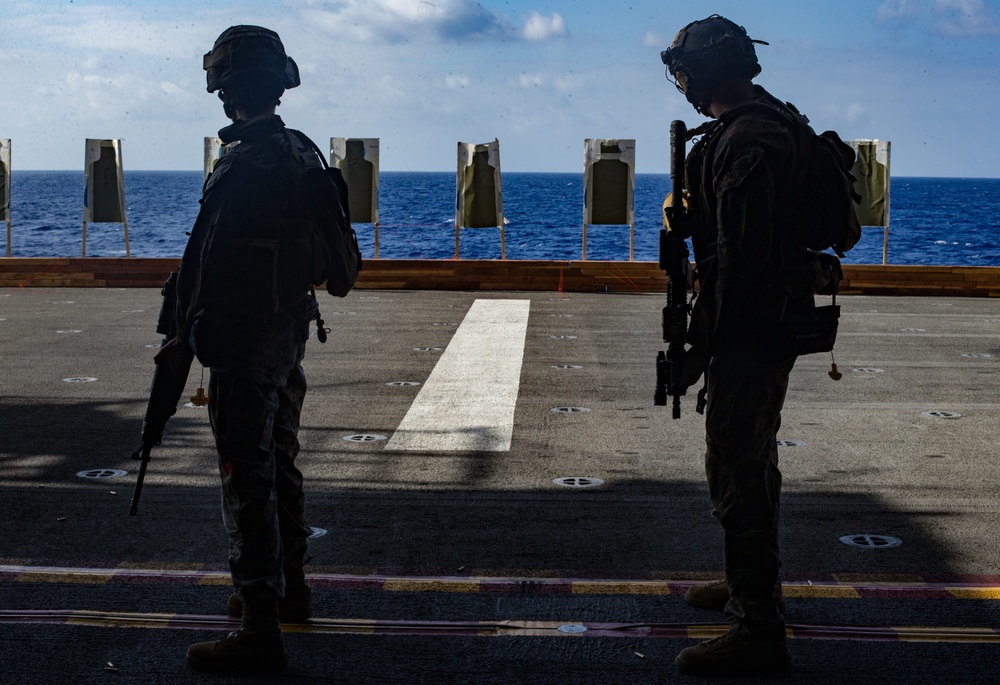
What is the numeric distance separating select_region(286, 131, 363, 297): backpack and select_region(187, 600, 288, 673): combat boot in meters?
1.06

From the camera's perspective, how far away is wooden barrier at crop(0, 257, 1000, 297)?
18.5 meters

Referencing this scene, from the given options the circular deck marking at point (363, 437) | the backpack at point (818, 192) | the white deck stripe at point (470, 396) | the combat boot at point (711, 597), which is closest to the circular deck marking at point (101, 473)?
the circular deck marking at point (363, 437)

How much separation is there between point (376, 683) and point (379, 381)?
618 cm

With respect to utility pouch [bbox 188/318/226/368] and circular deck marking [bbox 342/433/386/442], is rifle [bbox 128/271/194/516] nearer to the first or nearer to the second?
utility pouch [bbox 188/318/226/368]

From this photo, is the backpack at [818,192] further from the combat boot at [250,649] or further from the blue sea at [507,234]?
the blue sea at [507,234]

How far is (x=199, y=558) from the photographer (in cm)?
493

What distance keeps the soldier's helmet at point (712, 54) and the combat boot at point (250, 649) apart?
216 centimetres

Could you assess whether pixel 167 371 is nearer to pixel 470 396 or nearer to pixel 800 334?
pixel 800 334

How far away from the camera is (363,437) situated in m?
7.54

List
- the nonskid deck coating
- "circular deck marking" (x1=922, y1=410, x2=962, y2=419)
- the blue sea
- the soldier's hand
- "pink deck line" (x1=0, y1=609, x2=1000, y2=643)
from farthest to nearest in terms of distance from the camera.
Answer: the blue sea
"circular deck marking" (x1=922, y1=410, x2=962, y2=419)
the nonskid deck coating
"pink deck line" (x1=0, y1=609, x2=1000, y2=643)
the soldier's hand

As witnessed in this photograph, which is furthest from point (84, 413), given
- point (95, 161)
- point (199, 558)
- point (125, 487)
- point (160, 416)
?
point (95, 161)

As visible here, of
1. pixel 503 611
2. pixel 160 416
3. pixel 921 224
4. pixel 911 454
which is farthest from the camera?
pixel 921 224

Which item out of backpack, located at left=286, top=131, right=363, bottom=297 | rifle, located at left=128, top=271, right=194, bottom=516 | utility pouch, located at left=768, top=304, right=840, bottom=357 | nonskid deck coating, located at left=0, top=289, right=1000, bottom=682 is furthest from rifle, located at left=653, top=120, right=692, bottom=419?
rifle, located at left=128, top=271, right=194, bottom=516

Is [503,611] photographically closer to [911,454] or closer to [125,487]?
[125,487]
